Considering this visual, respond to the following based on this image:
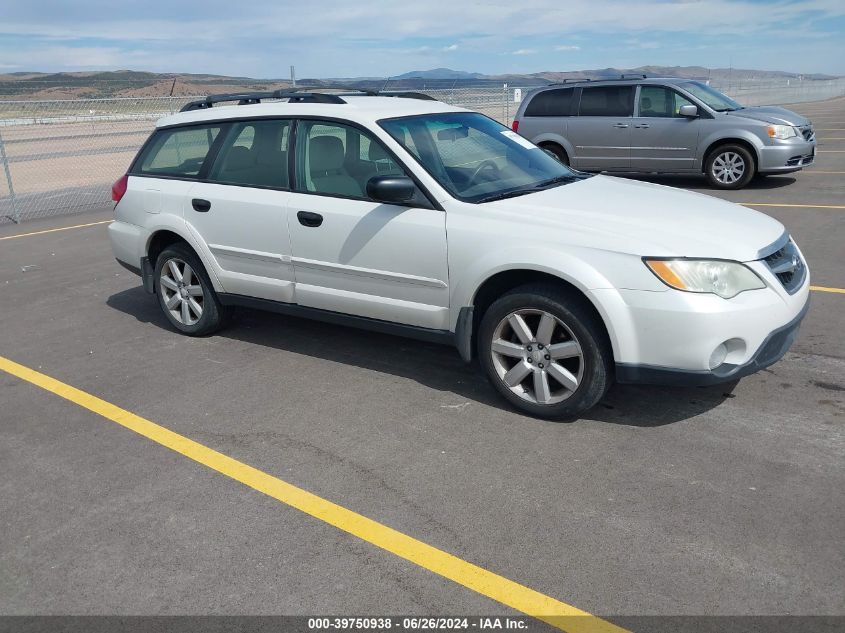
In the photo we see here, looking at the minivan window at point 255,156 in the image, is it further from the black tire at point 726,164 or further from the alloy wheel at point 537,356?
the black tire at point 726,164

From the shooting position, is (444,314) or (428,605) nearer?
(428,605)

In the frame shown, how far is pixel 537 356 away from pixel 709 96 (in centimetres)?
1007

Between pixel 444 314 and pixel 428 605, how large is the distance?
6.73 ft

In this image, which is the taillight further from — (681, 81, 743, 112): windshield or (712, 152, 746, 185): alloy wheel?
(681, 81, 743, 112): windshield

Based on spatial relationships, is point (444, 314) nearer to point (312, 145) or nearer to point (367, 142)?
point (367, 142)

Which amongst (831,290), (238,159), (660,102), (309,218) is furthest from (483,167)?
(660,102)

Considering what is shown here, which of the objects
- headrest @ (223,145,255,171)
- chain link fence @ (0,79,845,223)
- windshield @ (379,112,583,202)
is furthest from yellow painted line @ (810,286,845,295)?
chain link fence @ (0,79,845,223)

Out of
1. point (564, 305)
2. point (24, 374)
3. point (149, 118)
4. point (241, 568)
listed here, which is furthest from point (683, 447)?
point (149, 118)

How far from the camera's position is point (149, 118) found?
1759 centimetres

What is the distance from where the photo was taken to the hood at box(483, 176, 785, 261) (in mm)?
4039

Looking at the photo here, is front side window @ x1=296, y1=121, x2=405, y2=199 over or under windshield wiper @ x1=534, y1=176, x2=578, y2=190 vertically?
over

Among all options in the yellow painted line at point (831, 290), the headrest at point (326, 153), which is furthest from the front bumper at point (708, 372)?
the yellow painted line at point (831, 290)

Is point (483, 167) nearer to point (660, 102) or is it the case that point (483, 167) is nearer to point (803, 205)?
point (803, 205)

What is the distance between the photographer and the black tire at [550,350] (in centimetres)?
414
